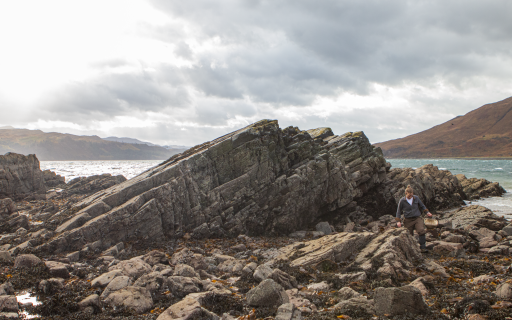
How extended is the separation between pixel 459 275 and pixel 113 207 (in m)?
21.0

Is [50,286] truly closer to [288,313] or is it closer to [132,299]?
[132,299]

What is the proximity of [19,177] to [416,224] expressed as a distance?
48.8 metres

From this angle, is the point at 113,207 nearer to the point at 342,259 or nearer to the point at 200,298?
the point at 200,298

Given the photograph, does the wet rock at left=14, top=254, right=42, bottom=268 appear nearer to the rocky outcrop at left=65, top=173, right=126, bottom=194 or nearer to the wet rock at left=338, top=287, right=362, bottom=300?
the wet rock at left=338, top=287, right=362, bottom=300

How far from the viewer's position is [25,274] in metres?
12.7

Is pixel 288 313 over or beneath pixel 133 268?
over

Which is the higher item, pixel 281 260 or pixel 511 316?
pixel 511 316

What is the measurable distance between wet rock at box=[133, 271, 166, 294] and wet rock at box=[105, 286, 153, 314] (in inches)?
15.4

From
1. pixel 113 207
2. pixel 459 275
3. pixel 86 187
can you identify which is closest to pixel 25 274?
pixel 113 207

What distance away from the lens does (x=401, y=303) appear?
27.2ft

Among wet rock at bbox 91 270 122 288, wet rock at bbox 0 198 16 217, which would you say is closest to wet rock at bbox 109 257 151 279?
wet rock at bbox 91 270 122 288

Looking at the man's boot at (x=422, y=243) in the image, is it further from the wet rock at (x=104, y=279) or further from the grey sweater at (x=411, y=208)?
the wet rock at (x=104, y=279)

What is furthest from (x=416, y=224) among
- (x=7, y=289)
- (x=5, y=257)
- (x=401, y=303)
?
(x=5, y=257)

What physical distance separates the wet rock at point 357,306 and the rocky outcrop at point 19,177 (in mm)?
43405
